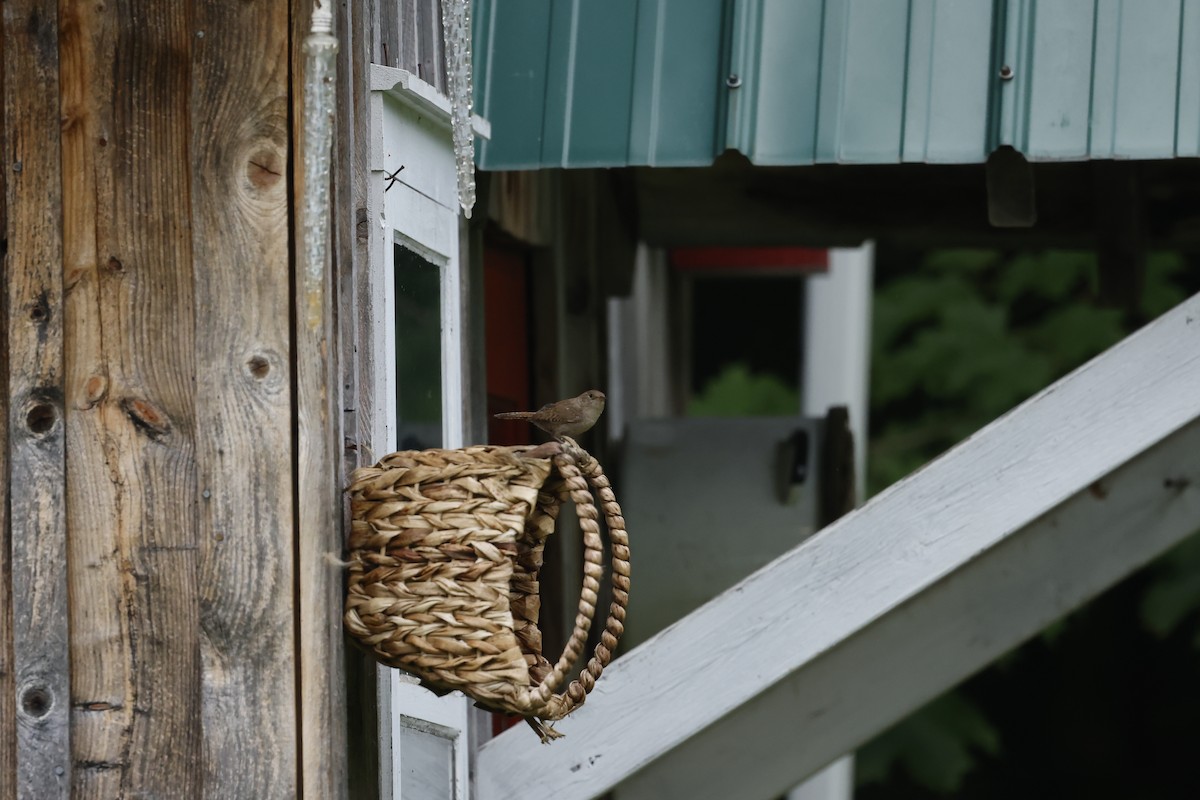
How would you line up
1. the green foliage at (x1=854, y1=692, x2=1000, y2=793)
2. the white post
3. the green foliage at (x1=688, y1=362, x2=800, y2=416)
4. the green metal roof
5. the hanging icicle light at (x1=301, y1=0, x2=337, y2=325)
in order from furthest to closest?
the green foliage at (x1=688, y1=362, x2=800, y2=416)
the green foliage at (x1=854, y1=692, x2=1000, y2=793)
the white post
the green metal roof
the hanging icicle light at (x1=301, y1=0, x2=337, y2=325)

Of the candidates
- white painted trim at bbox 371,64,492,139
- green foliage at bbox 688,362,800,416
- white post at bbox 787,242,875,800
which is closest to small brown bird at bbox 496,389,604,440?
white painted trim at bbox 371,64,492,139

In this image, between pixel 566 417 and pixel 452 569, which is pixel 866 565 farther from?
pixel 452 569

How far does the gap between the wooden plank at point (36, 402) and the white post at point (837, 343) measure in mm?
5261

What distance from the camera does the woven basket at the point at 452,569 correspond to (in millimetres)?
2076

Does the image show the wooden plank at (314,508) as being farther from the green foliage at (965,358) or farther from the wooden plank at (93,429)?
the green foliage at (965,358)

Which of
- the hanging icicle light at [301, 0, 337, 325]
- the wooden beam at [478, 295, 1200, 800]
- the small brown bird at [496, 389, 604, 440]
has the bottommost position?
the wooden beam at [478, 295, 1200, 800]

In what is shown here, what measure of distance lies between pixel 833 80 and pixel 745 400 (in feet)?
19.4

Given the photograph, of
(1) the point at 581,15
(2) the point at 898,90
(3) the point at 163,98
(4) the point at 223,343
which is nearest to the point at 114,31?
(3) the point at 163,98

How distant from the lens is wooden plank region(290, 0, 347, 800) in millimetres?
2092

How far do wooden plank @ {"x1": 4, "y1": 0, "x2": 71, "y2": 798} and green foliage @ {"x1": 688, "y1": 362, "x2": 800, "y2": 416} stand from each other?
6647 mm

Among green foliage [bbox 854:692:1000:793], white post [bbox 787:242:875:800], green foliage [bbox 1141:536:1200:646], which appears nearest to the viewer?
white post [bbox 787:242:875:800]

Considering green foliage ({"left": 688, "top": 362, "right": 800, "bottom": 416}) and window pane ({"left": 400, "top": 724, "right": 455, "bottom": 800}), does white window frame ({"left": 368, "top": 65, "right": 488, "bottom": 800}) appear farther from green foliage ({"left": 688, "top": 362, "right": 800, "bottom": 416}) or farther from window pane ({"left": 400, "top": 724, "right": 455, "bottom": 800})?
green foliage ({"left": 688, "top": 362, "right": 800, "bottom": 416})

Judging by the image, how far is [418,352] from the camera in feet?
8.71

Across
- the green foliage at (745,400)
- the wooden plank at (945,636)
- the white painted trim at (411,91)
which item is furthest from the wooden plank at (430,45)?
the green foliage at (745,400)
